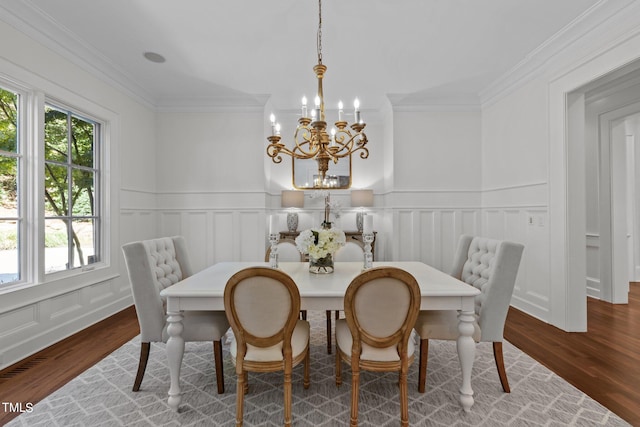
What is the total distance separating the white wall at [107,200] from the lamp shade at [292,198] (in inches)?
75.0

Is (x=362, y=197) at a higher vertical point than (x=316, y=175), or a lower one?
lower

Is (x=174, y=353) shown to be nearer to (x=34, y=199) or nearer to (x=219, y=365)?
(x=219, y=365)

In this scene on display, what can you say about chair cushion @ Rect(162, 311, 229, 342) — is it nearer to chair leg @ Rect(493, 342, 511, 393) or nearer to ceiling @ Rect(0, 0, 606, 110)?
chair leg @ Rect(493, 342, 511, 393)

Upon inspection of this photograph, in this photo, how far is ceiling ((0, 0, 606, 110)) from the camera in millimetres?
2471

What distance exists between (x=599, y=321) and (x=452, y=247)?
171 cm

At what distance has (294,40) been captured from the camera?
294 cm

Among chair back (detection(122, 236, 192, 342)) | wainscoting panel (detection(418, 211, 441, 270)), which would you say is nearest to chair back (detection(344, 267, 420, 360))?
chair back (detection(122, 236, 192, 342))

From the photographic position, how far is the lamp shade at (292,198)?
15.5 feet

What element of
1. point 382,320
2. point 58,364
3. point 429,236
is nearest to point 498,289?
point 382,320

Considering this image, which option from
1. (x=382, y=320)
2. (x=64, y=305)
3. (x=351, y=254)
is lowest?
(x=64, y=305)

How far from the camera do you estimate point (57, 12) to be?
2.51 metres

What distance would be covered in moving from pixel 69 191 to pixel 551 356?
4.61 meters

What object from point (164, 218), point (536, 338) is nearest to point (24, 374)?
point (164, 218)

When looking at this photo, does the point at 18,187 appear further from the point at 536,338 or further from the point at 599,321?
the point at 599,321
